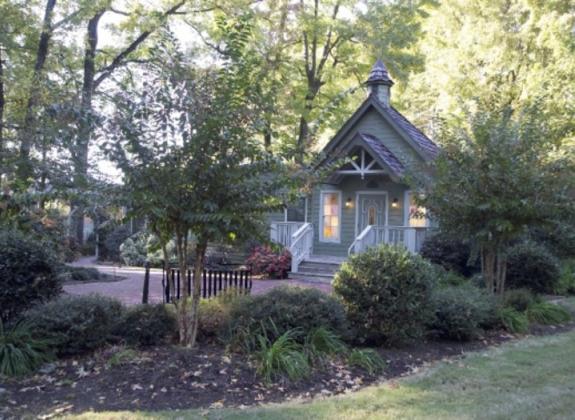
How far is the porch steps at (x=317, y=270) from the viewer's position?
639 inches

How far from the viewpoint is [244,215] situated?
6.63 metres

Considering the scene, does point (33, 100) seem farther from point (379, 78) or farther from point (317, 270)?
point (379, 78)

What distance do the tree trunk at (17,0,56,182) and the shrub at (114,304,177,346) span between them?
3.12 metres

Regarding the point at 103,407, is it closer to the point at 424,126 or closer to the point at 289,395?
the point at 289,395

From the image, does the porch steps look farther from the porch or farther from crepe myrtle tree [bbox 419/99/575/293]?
crepe myrtle tree [bbox 419/99/575/293]

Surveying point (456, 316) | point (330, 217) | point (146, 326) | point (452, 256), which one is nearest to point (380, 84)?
point (330, 217)

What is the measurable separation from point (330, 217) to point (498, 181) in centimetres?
1039

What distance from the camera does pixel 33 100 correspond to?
45.4 feet

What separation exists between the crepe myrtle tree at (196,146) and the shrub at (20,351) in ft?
6.32

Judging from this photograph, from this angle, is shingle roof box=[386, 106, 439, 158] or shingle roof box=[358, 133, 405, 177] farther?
shingle roof box=[386, 106, 439, 158]

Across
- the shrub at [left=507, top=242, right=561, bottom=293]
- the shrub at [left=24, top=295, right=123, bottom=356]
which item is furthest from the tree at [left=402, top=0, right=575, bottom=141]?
the shrub at [left=24, top=295, right=123, bottom=356]

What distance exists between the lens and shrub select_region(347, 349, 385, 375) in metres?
6.43

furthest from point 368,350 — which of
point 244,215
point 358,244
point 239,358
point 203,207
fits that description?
point 358,244

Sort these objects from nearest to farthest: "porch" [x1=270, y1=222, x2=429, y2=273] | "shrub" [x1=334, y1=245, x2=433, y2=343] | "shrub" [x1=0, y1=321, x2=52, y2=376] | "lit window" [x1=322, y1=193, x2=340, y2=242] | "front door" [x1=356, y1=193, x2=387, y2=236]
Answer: "shrub" [x1=0, y1=321, x2=52, y2=376] < "shrub" [x1=334, y1=245, x2=433, y2=343] < "porch" [x1=270, y1=222, x2=429, y2=273] < "front door" [x1=356, y1=193, x2=387, y2=236] < "lit window" [x1=322, y1=193, x2=340, y2=242]
